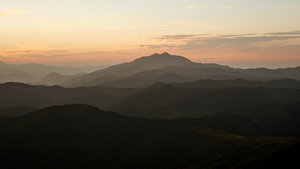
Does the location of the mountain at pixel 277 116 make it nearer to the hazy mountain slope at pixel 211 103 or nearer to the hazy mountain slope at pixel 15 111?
the hazy mountain slope at pixel 211 103

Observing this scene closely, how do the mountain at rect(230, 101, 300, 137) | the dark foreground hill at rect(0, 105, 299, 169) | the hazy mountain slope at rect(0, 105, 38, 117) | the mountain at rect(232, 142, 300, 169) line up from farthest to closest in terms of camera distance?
the hazy mountain slope at rect(0, 105, 38, 117) → the mountain at rect(230, 101, 300, 137) → the dark foreground hill at rect(0, 105, 299, 169) → the mountain at rect(232, 142, 300, 169)

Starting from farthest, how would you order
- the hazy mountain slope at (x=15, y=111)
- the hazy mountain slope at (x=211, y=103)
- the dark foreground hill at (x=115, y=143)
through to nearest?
the hazy mountain slope at (x=211, y=103), the hazy mountain slope at (x=15, y=111), the dark foreground hill at (x=115, y=143)

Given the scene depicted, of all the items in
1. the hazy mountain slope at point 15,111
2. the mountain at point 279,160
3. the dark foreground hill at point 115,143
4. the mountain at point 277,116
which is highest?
the mountain at point 279,160

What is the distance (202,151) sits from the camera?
63.7 m

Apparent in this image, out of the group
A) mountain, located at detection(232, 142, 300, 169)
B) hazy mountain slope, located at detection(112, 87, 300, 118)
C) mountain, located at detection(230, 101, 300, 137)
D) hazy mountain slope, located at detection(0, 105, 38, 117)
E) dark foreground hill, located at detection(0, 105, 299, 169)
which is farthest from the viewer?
hazy mountain slope, located at detection(112, 87, 300, 118)

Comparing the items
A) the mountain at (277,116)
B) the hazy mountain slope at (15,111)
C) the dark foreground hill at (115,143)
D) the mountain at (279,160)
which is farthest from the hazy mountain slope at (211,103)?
the mountain at (279,160)

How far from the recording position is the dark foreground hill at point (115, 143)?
6022 cm

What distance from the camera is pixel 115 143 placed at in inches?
3007

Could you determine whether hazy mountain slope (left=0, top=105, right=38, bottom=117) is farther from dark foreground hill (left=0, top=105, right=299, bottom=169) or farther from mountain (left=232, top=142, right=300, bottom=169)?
mountain (left=232, top=142, right=300, bottom=169)

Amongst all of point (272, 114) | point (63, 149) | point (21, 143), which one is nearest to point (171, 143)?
point (63, 149)

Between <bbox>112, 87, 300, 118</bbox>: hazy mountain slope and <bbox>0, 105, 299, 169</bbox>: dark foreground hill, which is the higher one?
<bbox>0, 105, 299, 169</bbox>: dark foreground hill

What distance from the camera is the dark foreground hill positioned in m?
60.2

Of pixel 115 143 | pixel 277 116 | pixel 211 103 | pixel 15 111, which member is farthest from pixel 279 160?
pixel 15 111

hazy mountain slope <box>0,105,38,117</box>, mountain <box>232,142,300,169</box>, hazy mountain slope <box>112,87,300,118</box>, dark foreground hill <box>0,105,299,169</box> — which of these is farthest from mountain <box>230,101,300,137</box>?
hazy mountain slope <box>0,105,38,117</box>
